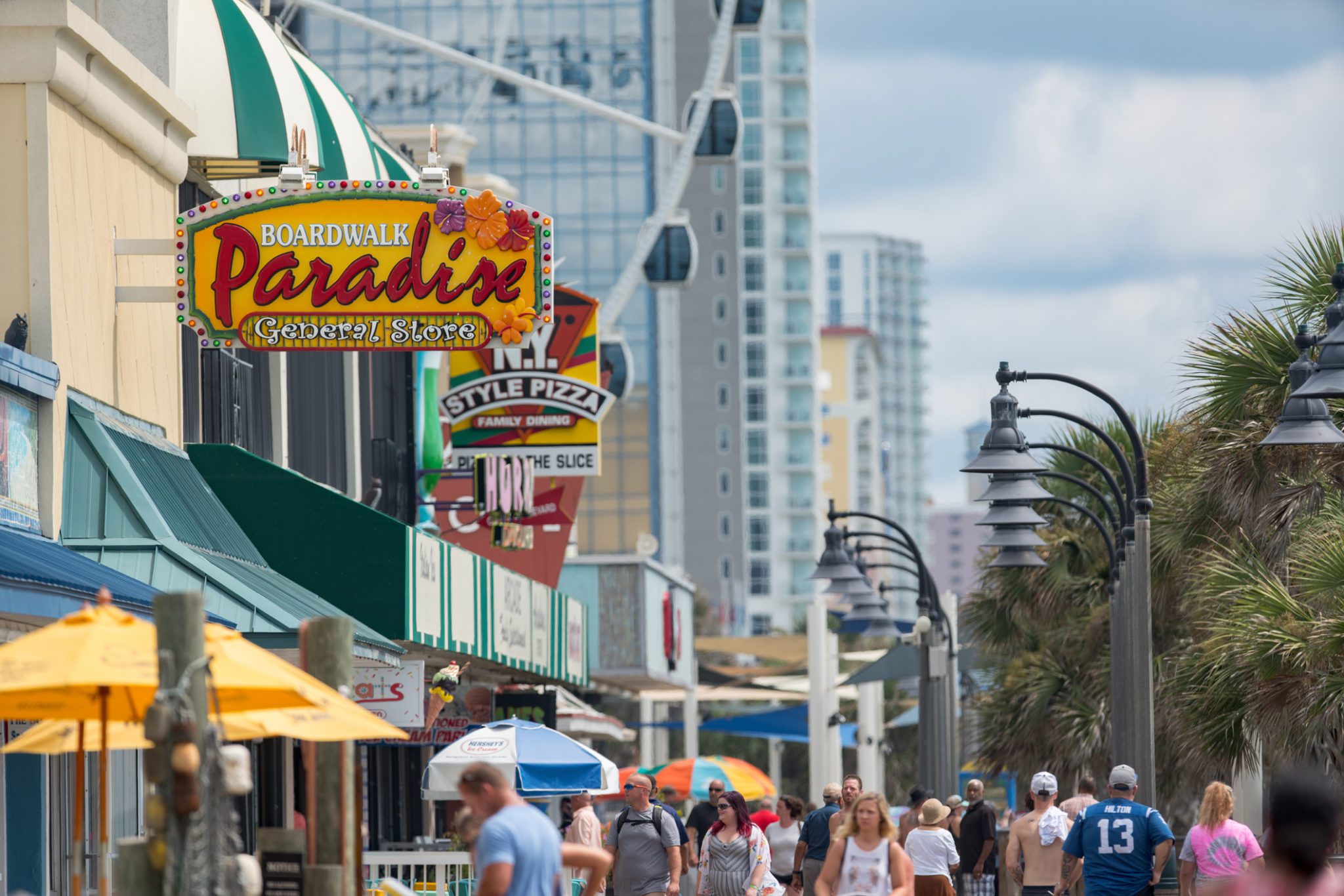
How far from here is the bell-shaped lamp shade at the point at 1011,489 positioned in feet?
57.4

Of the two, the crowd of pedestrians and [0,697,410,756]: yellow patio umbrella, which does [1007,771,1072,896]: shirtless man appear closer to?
the crowd of pedestrians

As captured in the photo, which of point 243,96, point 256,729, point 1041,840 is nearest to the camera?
point 256,729

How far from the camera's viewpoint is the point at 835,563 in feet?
84.7

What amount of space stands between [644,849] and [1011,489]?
424 cm

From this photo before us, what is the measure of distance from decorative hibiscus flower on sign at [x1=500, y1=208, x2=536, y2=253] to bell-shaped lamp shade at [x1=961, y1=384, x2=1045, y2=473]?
397 cm

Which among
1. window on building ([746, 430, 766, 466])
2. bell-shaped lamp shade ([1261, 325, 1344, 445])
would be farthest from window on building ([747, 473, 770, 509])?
bell-shaped lamp shade ([1261, 325, 1344, 445])

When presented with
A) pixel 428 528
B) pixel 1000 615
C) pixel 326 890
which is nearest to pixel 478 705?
pixel 428 528

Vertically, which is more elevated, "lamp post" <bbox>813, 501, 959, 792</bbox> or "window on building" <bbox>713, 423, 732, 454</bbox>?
"window on building" <bbox>713, 423, 732, 454</bbox>

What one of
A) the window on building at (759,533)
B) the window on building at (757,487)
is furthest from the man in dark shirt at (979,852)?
the window on building at (757,487)

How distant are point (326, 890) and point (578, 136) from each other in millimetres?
103898

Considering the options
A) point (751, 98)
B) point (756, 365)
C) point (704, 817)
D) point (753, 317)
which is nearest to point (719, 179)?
point (753, 317)

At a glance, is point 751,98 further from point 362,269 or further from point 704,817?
point 362,269

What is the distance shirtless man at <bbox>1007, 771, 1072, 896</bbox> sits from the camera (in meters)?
16.4

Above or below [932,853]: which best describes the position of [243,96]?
above
